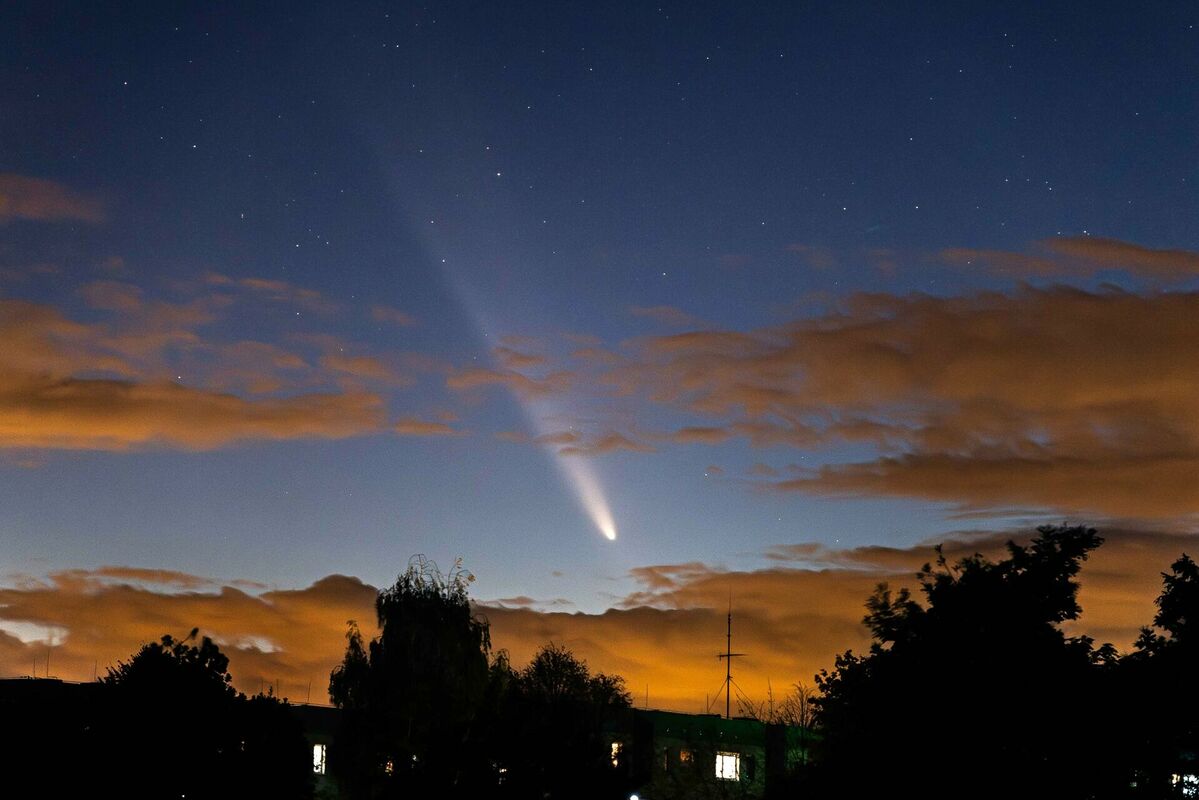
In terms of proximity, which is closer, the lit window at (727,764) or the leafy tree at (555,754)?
the leafy tree at (555,754)

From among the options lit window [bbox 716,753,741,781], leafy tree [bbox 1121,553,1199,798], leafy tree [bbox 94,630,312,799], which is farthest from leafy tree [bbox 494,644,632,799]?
Answer: lit window [bbox 716,753,741,781]

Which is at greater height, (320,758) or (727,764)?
(727,764)

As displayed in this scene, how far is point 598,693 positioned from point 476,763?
72.1 metres

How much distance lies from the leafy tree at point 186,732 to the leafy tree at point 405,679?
1883 cm

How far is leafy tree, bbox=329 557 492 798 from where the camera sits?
206 ft

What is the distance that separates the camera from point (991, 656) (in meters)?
29.6

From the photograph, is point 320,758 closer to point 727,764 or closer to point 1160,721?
point 727,764

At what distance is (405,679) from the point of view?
63750 millimetres

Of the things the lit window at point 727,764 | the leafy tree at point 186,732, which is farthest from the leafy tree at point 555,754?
the lit window at point 727,764

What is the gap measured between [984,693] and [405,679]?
3963cm

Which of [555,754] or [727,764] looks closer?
[555,754]

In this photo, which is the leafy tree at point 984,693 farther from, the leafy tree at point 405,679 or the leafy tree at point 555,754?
the leafy tree at point 405,679

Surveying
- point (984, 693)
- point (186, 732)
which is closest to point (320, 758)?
Result: point (186, 732)

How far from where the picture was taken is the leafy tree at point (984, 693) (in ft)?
94.9
